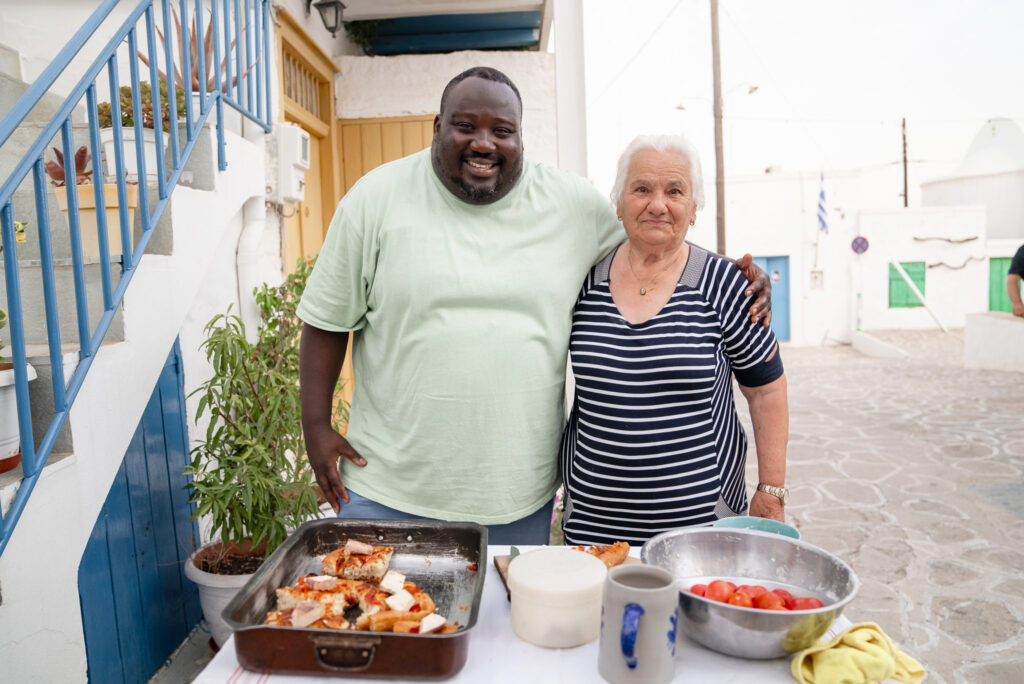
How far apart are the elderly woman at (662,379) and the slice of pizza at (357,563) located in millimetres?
667

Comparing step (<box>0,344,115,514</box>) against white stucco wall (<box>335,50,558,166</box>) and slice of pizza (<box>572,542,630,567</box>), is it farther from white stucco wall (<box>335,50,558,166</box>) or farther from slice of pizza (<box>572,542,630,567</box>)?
white stucco wall (<box>335,50,558,166</box>)

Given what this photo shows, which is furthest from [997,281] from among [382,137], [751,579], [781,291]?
[751,579]

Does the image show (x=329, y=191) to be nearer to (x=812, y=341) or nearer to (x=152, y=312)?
(x=152, y=312)

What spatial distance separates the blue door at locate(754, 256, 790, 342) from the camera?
18859mm

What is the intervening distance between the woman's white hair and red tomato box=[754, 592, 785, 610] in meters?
1.12

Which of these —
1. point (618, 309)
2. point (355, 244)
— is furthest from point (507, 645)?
point (355, 244)

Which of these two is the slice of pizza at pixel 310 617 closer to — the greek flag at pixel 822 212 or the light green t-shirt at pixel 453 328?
the light green t-shirt at pixel 453 328

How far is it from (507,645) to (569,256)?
106cm

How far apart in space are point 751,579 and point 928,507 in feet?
16.5

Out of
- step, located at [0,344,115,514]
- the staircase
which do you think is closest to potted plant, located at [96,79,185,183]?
the staircase

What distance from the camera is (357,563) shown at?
1418 millimetres

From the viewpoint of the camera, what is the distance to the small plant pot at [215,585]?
9.66 feet

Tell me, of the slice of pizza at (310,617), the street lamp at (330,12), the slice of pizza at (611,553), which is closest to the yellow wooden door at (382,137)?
the street lamp at (330,12)

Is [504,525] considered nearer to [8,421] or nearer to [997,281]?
[8,421]
